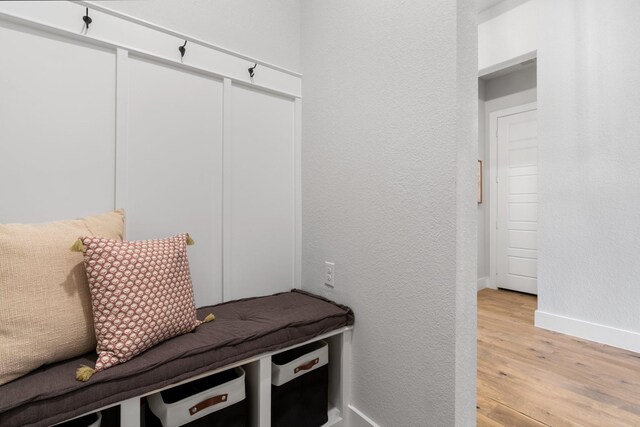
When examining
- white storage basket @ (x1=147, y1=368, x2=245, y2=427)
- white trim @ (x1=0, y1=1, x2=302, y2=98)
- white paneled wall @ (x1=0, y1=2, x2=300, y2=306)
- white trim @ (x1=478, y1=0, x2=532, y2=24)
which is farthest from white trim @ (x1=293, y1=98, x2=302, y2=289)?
white trim @ (x1=478, y1=0, x2=532, y2=24)

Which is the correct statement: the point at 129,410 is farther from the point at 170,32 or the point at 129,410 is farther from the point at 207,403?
the point at 170,32

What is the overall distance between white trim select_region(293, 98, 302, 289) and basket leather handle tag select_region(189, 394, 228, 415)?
79cm

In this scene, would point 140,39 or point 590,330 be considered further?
point 590,330

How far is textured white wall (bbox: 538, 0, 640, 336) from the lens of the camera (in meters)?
2.27

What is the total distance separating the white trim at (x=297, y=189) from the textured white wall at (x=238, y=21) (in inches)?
11.5

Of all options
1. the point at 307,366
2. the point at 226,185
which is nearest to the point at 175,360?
the point at 307,366

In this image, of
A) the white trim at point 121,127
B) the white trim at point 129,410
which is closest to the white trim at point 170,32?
the white trim at point 121,127

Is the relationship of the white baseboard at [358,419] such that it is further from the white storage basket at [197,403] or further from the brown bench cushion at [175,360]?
the white storage basket at [197,403]

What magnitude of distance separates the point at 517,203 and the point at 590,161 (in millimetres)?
1419

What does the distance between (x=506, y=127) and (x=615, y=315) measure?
2.46 meters

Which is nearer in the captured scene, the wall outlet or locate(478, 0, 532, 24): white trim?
the wall outlet

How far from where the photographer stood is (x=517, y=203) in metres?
3.81

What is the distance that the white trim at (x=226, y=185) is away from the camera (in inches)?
60.1

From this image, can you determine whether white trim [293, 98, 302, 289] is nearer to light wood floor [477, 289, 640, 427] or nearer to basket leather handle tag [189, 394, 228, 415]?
basket leather handle tag [189, 394, 228, 415]
